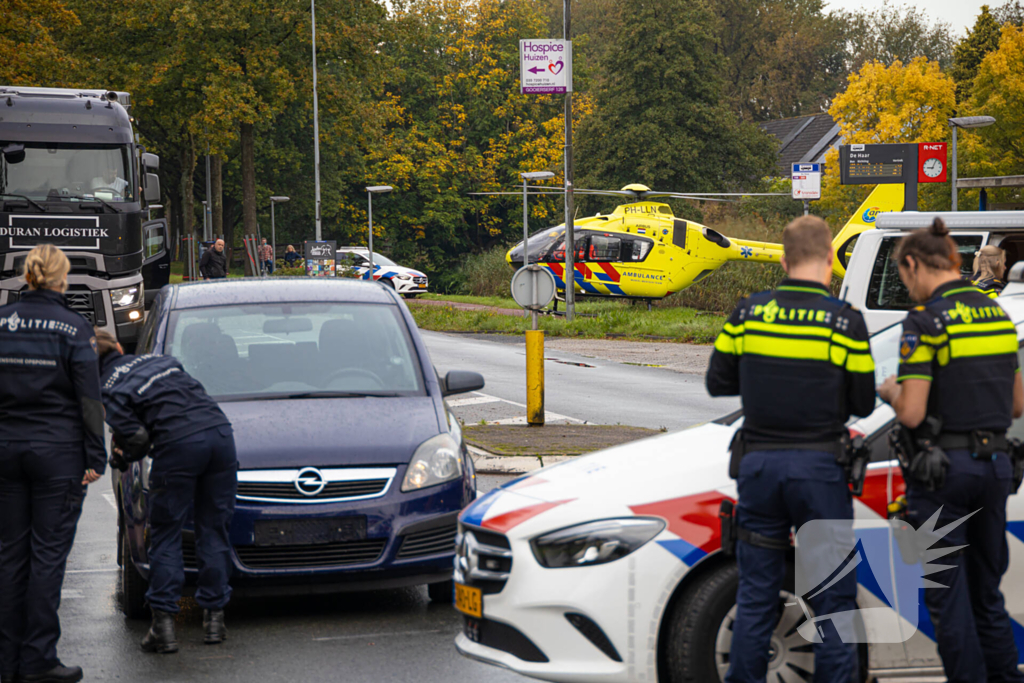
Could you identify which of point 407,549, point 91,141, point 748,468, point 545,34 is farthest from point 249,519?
point 545,34

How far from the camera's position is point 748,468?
4012mm

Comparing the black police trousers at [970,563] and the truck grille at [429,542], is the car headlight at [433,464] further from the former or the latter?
the black police trousers at [970,563]

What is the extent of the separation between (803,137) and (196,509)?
2684 inches

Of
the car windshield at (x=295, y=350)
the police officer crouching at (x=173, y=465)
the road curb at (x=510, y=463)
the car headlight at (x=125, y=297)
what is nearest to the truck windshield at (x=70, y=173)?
the car headlight at (x=125, y=297)

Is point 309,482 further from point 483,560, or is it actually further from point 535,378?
point 535,378

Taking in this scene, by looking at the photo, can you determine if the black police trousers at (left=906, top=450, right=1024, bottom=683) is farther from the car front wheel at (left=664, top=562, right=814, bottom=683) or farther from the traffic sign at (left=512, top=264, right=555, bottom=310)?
the traffic sign at (left=512, top=264, right=555, bottom=310)

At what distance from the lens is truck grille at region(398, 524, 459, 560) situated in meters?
5.90

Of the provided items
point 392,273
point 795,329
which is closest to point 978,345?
point 795,329

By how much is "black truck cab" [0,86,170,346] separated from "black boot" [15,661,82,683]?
13.3 meters

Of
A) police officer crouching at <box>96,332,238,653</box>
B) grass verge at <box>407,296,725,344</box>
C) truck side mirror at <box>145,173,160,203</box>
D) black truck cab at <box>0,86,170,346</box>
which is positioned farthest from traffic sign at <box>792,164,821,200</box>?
police officer crouching at <box>96,332,238,653</box>

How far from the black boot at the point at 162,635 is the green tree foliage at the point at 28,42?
25.6 metres

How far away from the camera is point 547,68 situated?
2734 cm

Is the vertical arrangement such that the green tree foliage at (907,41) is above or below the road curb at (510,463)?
above

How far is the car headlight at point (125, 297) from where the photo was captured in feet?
60.1
